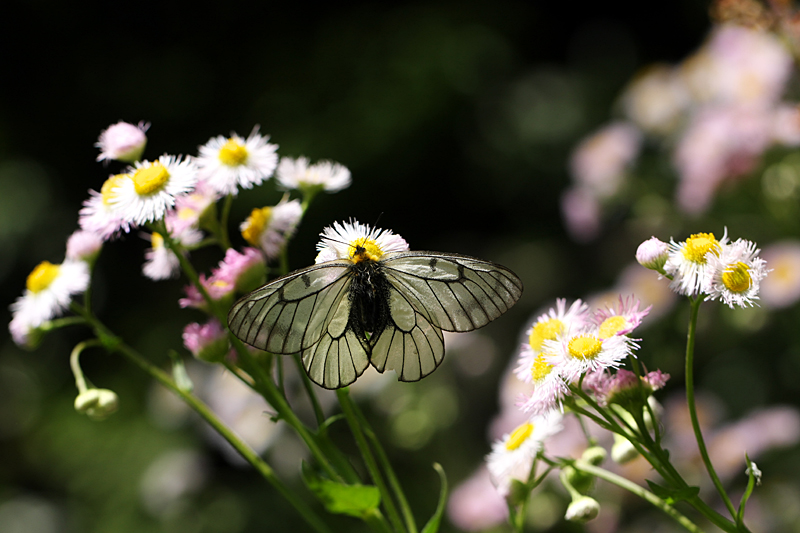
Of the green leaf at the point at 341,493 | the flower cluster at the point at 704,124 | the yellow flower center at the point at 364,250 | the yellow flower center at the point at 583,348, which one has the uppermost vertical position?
the flower cluster at the point at 704,124

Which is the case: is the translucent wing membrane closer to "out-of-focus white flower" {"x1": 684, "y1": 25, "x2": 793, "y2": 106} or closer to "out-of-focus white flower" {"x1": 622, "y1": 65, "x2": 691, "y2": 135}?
"out-of-focus white flower" {"x1": 684, "y1": 25, "x2": 793, "y2": 106}

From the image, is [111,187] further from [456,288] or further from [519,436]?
[519,436]

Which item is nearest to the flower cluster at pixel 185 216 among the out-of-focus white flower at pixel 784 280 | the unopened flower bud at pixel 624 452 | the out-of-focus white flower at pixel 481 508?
the unopened flower bud at pixel 624 452

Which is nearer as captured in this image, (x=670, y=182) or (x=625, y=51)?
(x=670, y=182)

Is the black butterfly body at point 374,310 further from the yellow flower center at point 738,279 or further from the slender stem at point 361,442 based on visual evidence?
the yellow flower center at point 738,279

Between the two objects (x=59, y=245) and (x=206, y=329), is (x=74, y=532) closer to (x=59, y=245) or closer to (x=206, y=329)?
(x=59, y=245)

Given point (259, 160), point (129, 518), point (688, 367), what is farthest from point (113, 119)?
point (688, 367)

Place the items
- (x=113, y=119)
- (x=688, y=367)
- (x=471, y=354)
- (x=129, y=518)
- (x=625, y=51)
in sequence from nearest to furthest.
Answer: (x=688, y=367), (x=471, y=354), (x=129, y=518), (x=113, y=119), (x=625, y=51)
